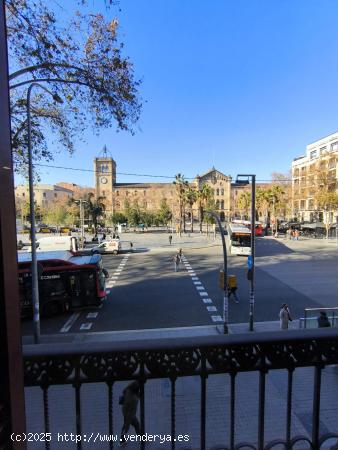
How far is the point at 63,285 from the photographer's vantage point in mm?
13391

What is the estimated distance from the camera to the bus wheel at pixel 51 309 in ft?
43.0

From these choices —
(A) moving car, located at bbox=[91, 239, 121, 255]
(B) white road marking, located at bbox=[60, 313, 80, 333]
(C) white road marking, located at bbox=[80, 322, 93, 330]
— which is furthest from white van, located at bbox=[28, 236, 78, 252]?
(C) white road marking, located at bbox=[80, 322, 93, 330]

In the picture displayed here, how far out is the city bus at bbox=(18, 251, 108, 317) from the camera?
1284 centimetres

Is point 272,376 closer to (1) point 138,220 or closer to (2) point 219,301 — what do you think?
(2) point 219,301

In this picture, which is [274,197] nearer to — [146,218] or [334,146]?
[334,146]

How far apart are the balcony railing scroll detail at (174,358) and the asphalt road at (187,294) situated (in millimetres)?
10760

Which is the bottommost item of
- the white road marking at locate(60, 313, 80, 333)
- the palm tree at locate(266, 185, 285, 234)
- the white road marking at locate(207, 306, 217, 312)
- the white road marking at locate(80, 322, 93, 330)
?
the white road marking at locate(60, 313, 80, 333)

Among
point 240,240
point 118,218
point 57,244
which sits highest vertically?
point 118,218

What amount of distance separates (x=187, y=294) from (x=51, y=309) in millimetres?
7025

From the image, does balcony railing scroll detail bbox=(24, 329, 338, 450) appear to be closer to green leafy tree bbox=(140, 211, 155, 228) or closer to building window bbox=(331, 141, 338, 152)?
green leafy tree bbox=(140, 211, 155, 228)

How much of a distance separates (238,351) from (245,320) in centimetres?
1172

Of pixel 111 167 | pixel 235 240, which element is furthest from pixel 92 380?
pixel 111 167

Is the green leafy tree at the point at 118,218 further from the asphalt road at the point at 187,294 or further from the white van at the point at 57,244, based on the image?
the white van at the point at 57,244

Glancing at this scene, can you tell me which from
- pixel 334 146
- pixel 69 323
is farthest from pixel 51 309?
pixel 334 146
